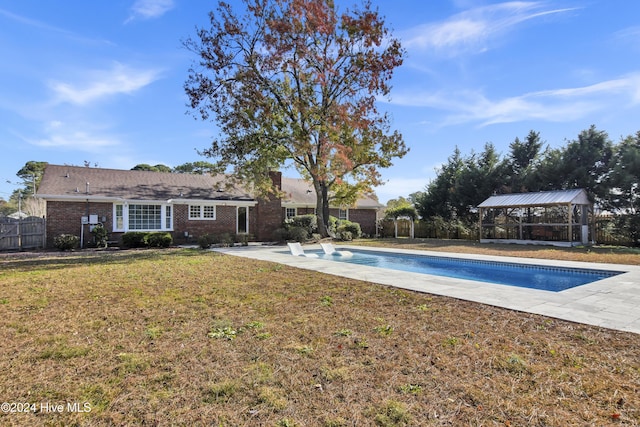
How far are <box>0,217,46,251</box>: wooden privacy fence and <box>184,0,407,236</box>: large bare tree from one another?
30.2ft

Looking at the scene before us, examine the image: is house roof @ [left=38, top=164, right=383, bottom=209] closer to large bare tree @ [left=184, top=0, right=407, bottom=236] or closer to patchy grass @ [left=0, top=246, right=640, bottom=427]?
large bare tree @ [left=184, top=0, right=407, bottom=236]

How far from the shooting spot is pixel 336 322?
15.3ft

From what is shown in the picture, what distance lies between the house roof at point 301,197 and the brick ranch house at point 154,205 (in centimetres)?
12

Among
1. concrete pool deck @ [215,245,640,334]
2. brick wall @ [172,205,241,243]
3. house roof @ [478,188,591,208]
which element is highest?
house roof @ [478,188,591,208]

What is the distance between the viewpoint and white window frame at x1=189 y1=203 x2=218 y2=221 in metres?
20.3

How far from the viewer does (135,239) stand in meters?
17.2

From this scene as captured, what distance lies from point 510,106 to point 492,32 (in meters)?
5.10

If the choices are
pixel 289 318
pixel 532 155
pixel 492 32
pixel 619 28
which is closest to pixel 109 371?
pixel 289 318

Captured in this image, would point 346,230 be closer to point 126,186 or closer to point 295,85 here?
point 295,85

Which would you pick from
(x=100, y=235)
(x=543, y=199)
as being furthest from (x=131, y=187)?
(x=543, y=199)

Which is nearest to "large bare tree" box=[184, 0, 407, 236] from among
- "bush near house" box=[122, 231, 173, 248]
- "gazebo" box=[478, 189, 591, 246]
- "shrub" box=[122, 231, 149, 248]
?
"bush near house" box=[122, 231, 173, 248]

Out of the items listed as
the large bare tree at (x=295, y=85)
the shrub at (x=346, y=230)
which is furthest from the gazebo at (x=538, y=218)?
the shrub at (x=346, y=230)

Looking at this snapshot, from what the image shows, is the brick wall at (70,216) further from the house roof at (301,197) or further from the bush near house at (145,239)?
the house roof at (301,197)

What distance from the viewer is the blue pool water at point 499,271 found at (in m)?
8.51
